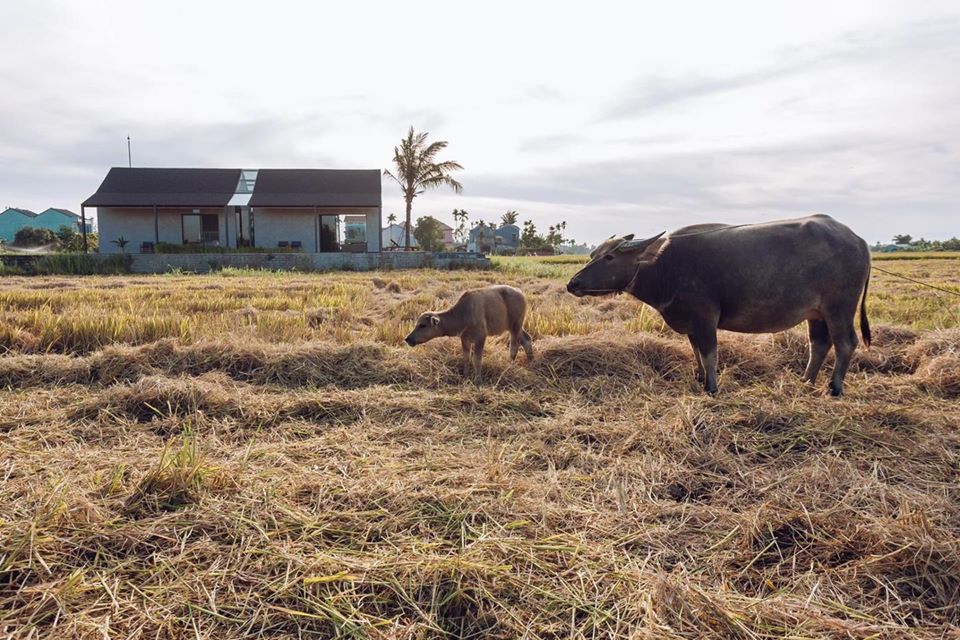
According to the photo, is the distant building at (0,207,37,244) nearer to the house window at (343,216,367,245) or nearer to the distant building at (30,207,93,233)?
the distant building at (30,207,93,233)

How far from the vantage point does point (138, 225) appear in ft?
92.9

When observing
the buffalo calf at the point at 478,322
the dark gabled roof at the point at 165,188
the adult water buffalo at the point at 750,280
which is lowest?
the buffalo calf at the point at 478,322

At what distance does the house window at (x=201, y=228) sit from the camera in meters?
28.8

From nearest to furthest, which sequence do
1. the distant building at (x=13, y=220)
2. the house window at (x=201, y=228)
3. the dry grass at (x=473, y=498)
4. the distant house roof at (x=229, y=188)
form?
the dry grass at (x=473, y=498)
the distant house roof at (x=229, y=188)
the house window at (x=201, y=228)
the distant building at (x=13, y=220)

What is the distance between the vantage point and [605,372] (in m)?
5.46

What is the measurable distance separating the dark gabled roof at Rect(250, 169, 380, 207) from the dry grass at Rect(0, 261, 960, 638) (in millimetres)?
22939

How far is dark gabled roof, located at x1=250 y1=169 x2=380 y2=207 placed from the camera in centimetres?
2733

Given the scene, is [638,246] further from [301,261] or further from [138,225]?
[138,225]

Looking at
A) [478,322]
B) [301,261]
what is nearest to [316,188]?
[301,261]

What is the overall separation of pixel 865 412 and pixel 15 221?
105 meters

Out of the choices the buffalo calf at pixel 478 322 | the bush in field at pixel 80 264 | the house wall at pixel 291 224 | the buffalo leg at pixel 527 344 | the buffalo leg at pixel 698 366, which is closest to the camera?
the buffalo leg at pixel 698 366

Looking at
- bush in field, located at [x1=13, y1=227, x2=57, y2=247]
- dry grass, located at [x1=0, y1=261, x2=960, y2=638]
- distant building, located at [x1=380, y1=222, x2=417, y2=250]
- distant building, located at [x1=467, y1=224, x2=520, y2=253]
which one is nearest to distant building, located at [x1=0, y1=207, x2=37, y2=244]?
bush in field, located at [x1=13, y1=227, x2=57, y2=247]

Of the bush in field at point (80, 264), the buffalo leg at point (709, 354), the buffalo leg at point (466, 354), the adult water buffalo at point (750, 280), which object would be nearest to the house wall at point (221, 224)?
the bush in field at point (80, 264)

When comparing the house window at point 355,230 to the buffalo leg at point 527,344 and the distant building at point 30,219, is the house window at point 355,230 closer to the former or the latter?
the buffalo leg at point 527,344
